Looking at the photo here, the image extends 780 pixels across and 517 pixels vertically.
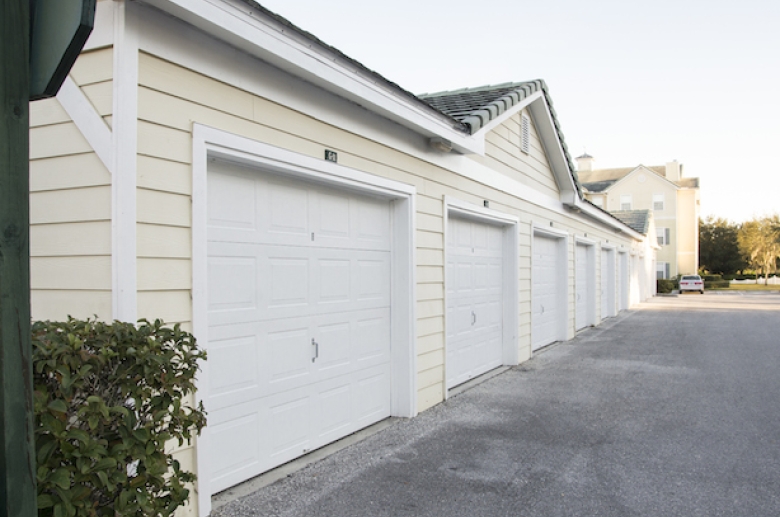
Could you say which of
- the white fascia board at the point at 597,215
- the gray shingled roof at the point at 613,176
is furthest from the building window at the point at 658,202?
the white fascia board at the point at 597,215

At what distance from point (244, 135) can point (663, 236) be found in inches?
1757

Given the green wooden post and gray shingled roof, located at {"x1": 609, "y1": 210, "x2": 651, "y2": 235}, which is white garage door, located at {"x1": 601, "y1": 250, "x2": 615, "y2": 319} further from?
the green wooden post

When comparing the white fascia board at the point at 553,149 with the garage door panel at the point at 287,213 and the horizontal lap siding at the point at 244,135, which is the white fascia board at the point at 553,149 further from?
the garage door panel at the point at 287,213

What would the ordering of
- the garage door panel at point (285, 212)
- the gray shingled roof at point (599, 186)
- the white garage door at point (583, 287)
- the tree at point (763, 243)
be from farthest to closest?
the tree at point (763, 243) → the gray shingled roof at point (599, 186) → the white garage door at point (583, 287) → the garage door panel at point (285, 212)

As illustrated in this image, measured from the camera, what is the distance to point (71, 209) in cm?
346

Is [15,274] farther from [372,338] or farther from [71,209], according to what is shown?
[372,338]

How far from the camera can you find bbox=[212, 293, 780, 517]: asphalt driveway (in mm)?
4043

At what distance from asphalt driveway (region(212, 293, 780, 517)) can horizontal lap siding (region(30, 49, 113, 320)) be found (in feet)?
5.70

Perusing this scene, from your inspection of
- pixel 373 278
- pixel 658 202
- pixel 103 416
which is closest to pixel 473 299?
pixel 373 278

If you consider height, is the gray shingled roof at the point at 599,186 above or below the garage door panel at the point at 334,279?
above

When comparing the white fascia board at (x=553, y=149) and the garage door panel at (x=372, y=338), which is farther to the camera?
the white fascia board at (x=553, y=149)

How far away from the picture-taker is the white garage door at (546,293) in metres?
11.2

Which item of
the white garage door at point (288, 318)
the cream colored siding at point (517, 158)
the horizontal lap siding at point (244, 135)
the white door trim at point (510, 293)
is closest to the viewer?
the horizontal lap siding at point (244, 135)

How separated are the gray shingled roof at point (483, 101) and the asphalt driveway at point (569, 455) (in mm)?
3624
